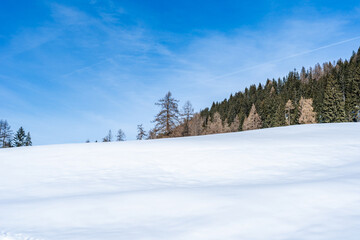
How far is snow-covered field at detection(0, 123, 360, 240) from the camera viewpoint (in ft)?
15.0

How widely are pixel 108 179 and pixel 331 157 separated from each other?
8.98m

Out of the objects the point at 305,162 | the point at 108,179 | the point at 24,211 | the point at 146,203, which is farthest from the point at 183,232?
the point at 305,162

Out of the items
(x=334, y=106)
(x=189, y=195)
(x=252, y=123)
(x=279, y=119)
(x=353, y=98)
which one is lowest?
(x=189, y=195)

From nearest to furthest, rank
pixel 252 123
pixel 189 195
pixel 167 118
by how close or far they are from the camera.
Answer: pixel 189 195, pixel 167 118, pixel 252 123

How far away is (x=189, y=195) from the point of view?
648cm

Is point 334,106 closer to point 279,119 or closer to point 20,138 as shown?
point 279,119

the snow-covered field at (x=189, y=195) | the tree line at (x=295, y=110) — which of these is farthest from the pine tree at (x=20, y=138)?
the snow-covered field at (x=189, y=195)

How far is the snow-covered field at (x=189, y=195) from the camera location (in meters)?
4.57

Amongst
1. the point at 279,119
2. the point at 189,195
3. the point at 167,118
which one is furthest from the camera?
the point at 279,119

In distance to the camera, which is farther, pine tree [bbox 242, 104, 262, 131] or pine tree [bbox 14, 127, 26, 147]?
pine tree [bbox 242, 104, 262, 131]

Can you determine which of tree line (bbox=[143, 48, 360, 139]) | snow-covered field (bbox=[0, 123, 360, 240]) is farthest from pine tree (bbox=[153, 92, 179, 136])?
snow-covered field (bbox=[0, 123, 360, 240])

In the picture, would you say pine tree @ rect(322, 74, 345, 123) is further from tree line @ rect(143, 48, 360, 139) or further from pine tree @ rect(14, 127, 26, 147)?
pine tree @ rect(14, 127, 26, 147)

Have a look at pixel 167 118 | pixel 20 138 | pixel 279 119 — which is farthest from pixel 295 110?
pixel 20 138

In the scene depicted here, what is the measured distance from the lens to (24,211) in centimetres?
600
